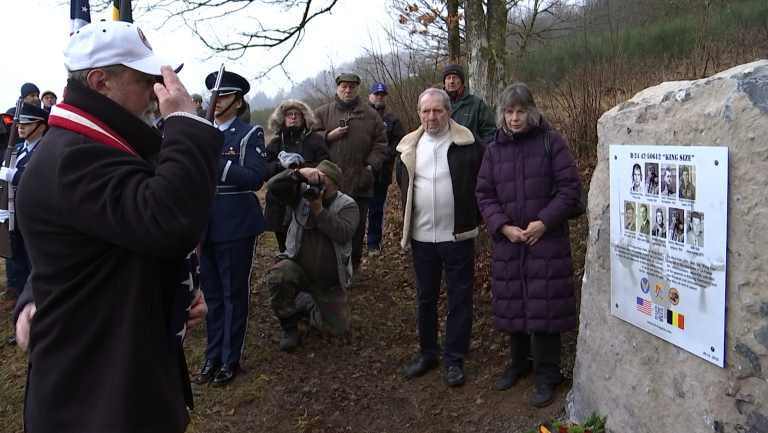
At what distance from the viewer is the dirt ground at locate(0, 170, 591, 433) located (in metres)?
3.90

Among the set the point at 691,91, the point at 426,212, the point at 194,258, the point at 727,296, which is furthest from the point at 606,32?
the point at 194,258

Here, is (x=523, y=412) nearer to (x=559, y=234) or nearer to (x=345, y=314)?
(x=559, y=234)

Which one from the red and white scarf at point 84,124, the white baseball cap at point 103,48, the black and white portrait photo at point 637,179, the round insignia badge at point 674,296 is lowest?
the round insignia badge at point 674,296

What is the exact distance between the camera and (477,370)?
4492 millimetres

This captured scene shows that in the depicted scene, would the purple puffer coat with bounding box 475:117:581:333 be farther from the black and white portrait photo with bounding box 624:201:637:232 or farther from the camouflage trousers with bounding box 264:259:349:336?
the camouflage trousers with bounding box 264:259:349:336

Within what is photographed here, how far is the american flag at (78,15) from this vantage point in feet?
6.90

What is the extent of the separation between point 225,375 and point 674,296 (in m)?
3.14

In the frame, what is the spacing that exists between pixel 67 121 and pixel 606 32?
25.8 feet

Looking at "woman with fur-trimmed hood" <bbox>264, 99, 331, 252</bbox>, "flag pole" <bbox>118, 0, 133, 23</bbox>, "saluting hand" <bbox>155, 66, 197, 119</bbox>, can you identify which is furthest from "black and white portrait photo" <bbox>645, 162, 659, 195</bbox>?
"woman with fur-trimmed hood" <bbox>264, 99, 331, 252</bbox>

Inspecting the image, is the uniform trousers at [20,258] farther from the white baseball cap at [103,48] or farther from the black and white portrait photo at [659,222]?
Result: the black and white portrait photo at [659,222]

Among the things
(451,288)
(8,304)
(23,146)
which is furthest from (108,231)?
(8,304)

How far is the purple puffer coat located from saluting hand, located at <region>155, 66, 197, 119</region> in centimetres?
234

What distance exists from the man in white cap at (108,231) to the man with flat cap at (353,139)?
15.3 ft

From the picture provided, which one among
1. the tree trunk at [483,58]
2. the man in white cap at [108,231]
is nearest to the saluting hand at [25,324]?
the man in white cap at [108,231]
